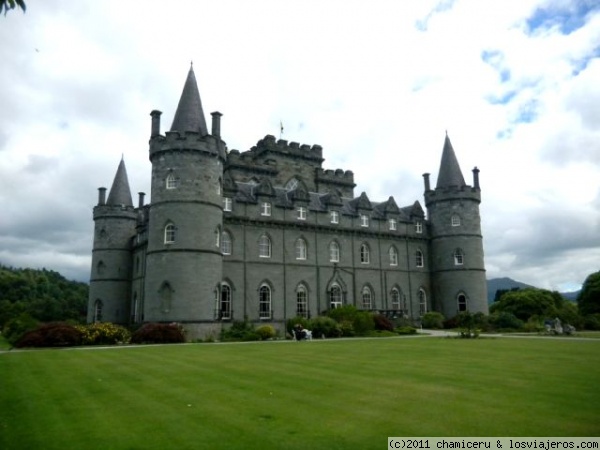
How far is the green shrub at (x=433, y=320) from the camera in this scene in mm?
43750

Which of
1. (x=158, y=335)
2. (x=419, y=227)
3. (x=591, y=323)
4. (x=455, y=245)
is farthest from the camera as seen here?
(x=419, y=227)

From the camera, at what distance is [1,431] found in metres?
8.15

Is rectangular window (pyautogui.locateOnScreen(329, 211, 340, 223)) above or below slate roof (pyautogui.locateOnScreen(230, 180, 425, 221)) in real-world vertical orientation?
below

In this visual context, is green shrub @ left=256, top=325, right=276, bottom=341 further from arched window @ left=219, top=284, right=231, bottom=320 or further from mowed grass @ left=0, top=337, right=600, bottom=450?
mowed grass @ left=0, top=337, right=600, bottom=450

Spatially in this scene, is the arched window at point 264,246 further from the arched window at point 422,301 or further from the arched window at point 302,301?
the arched window at point 422,301

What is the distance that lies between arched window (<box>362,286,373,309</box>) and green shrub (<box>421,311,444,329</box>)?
16.1 ft

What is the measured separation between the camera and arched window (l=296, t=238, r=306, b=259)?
40750 mm

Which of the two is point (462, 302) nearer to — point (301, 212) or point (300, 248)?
point (300, 248)

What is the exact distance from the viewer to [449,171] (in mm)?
49125

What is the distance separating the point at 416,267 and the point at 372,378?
36746 millimetres

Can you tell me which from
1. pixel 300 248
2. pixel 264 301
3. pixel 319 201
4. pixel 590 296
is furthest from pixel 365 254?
pixel 590 296

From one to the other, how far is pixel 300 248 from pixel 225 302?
804 cm

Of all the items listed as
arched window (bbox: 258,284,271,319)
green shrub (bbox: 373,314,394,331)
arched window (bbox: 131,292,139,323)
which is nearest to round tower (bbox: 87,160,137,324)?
arched window (bbox: 131,292,139,323)

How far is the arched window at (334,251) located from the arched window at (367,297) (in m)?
3.88
